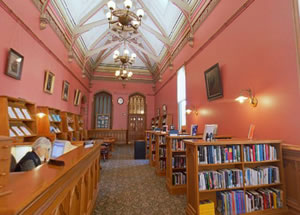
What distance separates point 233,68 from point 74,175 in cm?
385

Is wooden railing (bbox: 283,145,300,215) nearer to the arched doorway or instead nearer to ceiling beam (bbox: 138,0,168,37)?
ceiling beam (bbox: 138,0,168,37)

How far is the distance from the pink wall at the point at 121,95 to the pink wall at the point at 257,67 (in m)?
7.49

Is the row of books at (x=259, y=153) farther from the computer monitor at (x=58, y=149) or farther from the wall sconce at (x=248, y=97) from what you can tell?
the computer monitor at (x=58, y=149)

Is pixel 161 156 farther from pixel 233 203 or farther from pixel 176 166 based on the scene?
pixel 233 203

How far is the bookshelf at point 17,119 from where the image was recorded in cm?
297

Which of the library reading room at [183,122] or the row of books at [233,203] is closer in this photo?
the library reading room at [183,122]

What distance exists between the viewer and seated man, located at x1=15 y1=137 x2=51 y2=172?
177 cm

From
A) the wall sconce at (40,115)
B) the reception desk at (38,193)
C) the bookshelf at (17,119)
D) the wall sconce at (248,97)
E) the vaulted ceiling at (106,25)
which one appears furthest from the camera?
the vaulted ceiling at (106,25)

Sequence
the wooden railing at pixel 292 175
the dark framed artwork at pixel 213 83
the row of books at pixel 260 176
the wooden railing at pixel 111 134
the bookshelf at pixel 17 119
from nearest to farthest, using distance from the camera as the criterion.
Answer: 1. the wooden railing at pixel 292 175
2. the row of books at pixel 260 176
3. the bookshelf at pixel 17 119
4. the dark framed artwork at pixel 213 83
5. the wooden railing at pixel 111 134

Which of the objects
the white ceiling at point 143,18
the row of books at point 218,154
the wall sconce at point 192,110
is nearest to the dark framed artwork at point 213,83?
the wall sconce at point 192,110

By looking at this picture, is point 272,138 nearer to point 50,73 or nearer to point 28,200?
point 28,200

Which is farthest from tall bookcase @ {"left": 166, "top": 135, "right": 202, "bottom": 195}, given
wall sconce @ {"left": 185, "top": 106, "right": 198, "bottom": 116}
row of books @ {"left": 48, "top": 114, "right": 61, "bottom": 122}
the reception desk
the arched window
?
the arched window

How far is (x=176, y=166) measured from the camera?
358 centimetres

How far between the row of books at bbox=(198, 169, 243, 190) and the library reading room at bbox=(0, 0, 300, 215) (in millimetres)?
15
